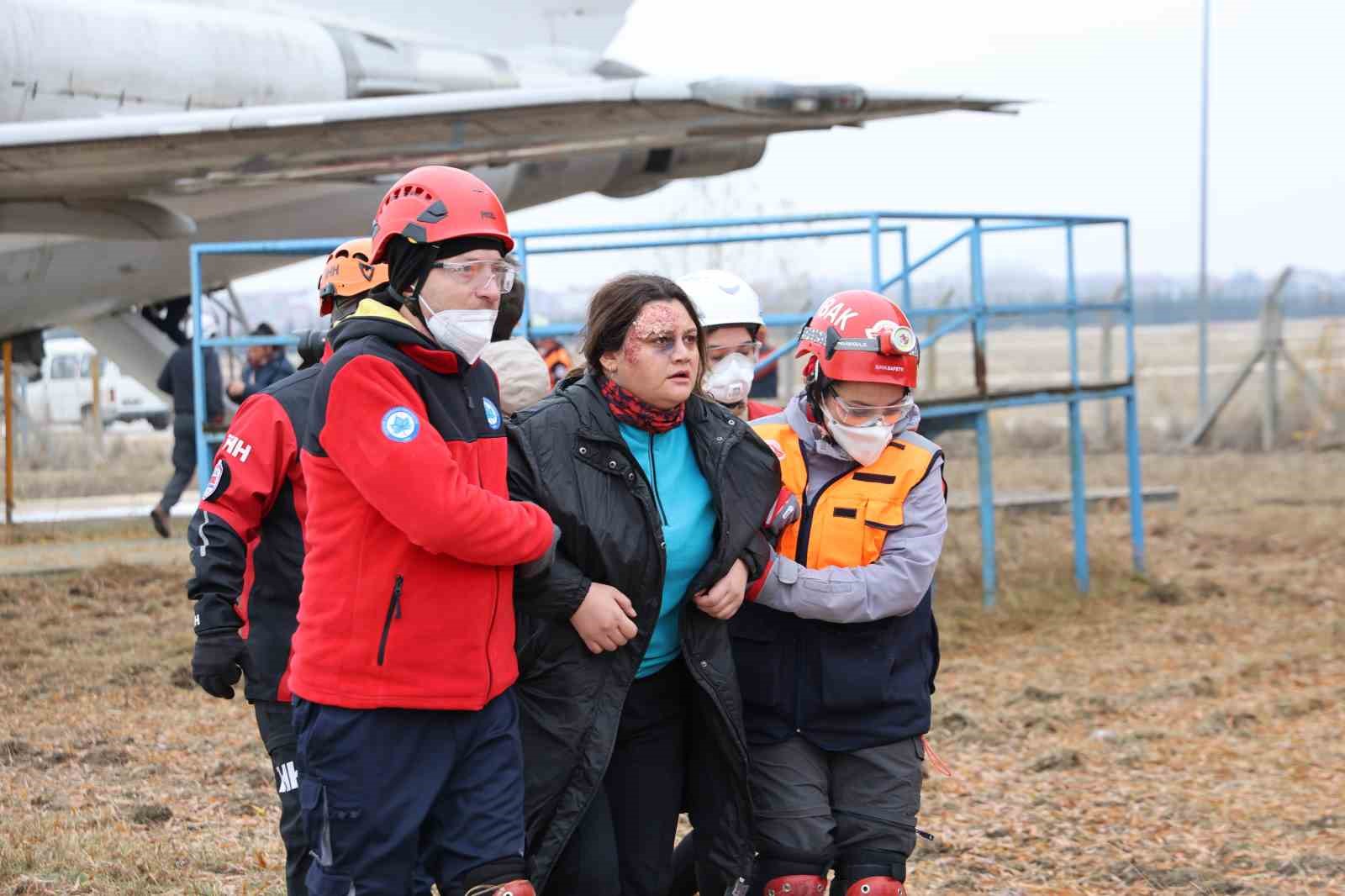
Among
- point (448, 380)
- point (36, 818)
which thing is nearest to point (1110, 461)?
point (36, 818)

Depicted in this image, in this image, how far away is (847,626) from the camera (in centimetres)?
366

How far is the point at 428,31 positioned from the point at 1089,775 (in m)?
13.0

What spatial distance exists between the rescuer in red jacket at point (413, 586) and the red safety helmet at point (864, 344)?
35.9 inches

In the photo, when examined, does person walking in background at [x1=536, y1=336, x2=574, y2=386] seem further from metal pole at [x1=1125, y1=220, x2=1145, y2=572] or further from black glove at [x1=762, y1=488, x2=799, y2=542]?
black glove at [x1=762, y1=488, x2=799, y2=542]

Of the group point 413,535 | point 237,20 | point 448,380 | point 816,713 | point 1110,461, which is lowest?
point 1110,461

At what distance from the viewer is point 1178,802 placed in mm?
5742

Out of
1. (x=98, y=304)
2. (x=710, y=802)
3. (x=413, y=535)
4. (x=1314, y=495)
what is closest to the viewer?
(x=413, y=535)

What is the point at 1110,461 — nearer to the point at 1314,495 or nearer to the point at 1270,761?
the point at 1314,495

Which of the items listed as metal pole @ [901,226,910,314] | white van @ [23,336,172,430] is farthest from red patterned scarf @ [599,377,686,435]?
white van @ [23,336,172,430]

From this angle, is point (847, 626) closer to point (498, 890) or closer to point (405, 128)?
point (498, 890)

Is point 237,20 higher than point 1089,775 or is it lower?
higher

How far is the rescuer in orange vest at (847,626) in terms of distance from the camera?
353cm

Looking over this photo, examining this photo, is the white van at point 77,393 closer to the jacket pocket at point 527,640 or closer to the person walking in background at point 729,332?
the person walking in background at point 729,332

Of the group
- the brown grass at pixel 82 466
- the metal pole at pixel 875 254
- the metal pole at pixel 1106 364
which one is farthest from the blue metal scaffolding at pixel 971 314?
the brown grass at pixel 82 466
